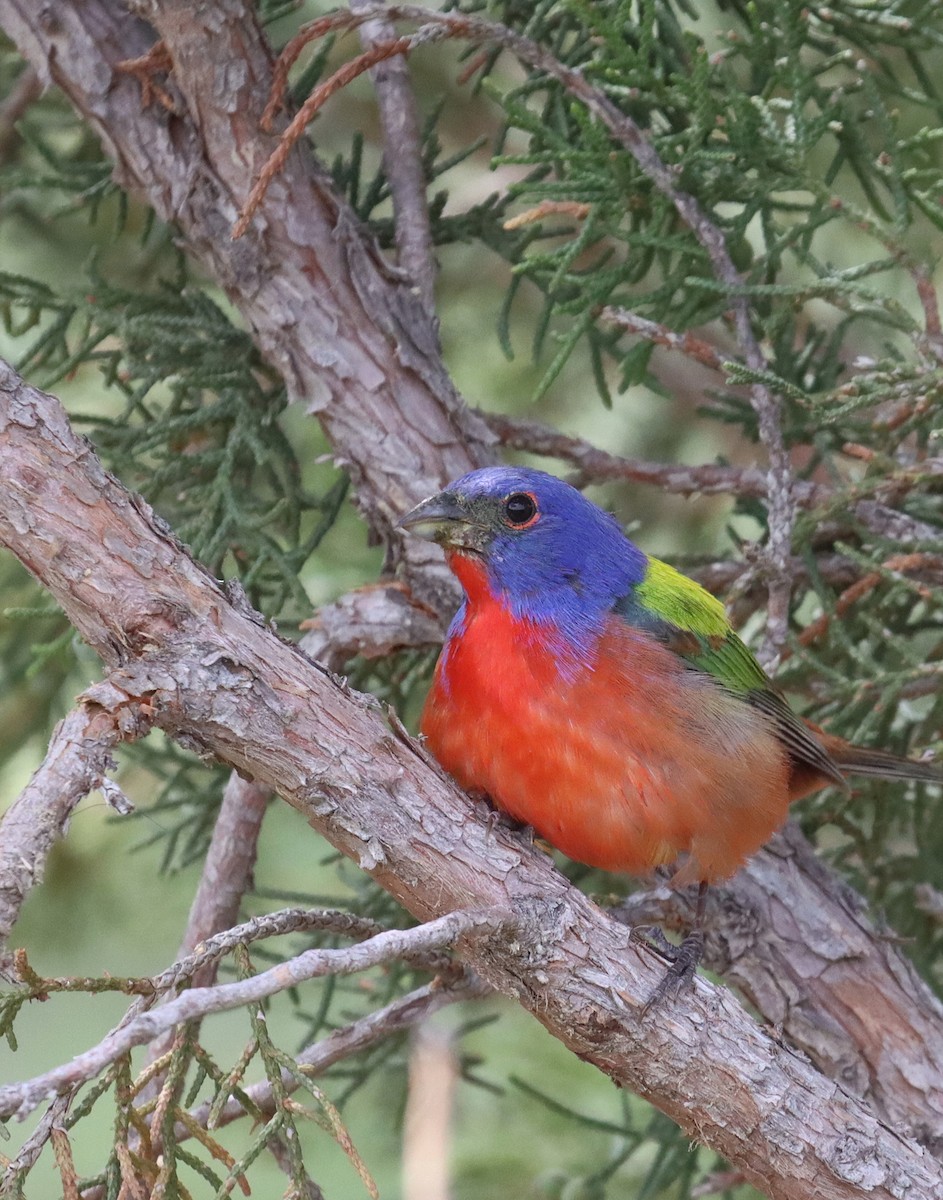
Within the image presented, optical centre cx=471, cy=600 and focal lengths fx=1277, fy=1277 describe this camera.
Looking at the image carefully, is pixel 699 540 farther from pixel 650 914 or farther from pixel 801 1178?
pixel 801 1178

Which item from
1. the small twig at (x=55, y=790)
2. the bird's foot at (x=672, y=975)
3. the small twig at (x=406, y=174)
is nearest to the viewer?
the small twig at (x=55, y=790)

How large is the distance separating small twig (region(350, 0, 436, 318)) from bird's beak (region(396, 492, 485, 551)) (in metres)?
0.81

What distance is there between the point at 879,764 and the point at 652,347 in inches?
57.8

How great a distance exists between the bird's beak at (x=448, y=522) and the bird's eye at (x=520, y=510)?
0.09 meters

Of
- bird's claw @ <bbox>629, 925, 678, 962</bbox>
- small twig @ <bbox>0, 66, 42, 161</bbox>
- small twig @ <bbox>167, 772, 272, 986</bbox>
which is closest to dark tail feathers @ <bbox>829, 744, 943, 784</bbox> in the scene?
bird's claw @ <bbox>629, 925, 678, 962</bbox>

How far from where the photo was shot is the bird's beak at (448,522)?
11.6 feet

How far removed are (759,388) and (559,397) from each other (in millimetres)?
2592

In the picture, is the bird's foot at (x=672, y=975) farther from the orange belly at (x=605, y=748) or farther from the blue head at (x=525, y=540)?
the blue head at (x=525, y=540)

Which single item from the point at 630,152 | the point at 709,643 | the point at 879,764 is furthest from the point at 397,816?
the point at 630,152

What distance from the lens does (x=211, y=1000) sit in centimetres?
203

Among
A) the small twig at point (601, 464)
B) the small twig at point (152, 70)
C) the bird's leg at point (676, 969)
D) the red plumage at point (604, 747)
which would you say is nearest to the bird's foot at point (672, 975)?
the bird's leg at point (676, 969)

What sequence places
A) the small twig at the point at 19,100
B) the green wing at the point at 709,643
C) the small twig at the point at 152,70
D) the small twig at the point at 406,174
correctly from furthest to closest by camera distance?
the small twig at the point at 19,100
the small twig at the point at 406,174
the small twig at the point at 152,70
the green wing at the point at 709,643

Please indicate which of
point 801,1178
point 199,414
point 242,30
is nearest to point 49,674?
point 199,414

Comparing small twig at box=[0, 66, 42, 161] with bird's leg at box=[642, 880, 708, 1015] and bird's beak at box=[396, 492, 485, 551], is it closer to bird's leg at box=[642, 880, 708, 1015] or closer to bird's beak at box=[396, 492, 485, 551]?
bird's beak at box=[396, 492, 485, 551]
